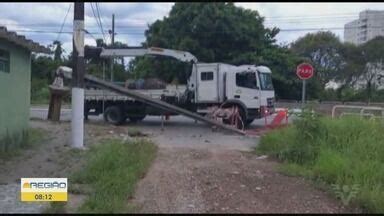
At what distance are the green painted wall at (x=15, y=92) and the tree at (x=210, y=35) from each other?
69.1ft

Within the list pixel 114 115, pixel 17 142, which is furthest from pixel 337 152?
pixel 114 115

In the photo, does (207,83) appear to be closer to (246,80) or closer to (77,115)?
(246,80)

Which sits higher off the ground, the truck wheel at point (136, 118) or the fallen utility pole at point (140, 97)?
the fallen utility pole at point (140, 97)

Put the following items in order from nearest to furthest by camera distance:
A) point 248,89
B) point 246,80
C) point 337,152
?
point 337,152 → point 248,89 → point 246,80

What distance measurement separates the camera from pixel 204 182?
9156 millimetres

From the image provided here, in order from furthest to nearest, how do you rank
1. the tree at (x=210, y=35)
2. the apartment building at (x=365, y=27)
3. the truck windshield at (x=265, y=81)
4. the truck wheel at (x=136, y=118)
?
1. the apartment building at (x=365, y=27)
2. the tree at (x=210, y=35)
3. the truck wheel at (x=136, y=118)
4. the truck windshield at (x=265, y=81)

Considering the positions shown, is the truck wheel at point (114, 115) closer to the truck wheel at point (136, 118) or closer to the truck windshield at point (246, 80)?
the truck wheel at point (136, 118)

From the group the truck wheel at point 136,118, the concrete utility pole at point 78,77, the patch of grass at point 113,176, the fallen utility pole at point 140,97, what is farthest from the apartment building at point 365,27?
the patch of grass at point 113,176

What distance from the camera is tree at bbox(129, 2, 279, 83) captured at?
3712 centimetres

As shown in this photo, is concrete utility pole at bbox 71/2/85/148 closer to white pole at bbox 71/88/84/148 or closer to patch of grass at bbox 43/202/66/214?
white pole at bbox 71/88/84/148

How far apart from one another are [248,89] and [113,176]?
13714 mm

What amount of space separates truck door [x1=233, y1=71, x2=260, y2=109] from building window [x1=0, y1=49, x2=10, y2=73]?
436 inches

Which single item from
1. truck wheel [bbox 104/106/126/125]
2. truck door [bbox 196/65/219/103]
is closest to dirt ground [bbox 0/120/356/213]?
truck door [bbox 196/65/219/103]

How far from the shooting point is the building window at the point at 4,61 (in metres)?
12.8
